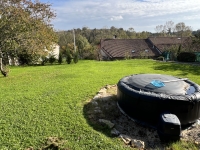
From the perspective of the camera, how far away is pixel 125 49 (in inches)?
938

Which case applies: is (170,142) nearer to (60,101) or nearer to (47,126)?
(47,126)

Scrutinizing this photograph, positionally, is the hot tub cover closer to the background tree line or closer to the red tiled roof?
the red tiled roof

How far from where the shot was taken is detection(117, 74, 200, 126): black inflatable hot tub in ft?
11.7

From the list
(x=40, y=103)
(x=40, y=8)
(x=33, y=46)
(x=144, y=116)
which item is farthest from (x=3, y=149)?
(x=40, y=8)

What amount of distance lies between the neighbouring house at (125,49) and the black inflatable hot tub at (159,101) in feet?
60.5

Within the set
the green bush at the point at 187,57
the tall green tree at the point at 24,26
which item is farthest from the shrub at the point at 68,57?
the green bush at the point at 187,57

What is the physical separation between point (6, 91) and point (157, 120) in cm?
532

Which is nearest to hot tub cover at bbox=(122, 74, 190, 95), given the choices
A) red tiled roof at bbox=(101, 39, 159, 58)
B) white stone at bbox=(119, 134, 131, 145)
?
white stone at bbox=(119, 134, 131, 145)

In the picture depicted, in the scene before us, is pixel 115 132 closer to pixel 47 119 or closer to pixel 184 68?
pixel 47 119

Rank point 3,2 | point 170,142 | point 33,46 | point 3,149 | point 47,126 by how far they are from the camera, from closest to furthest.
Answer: point 3,149 → point 170,142 → point 47,126 → point 3,2 → point 33,46

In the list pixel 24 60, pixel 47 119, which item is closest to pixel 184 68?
pixel 47 119

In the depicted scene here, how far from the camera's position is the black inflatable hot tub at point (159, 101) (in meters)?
3.56

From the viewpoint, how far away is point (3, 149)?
292cm

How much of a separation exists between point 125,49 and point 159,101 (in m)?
20.8
